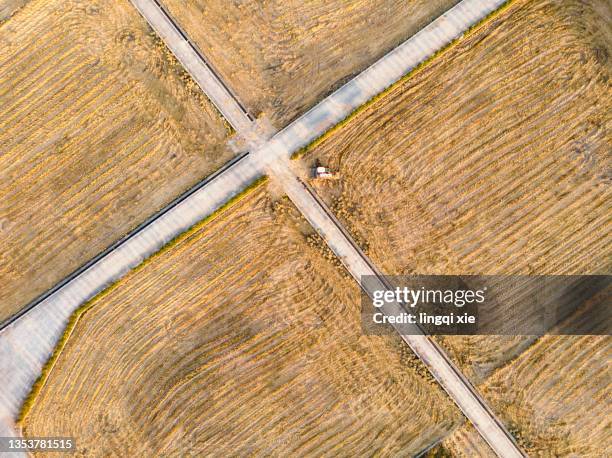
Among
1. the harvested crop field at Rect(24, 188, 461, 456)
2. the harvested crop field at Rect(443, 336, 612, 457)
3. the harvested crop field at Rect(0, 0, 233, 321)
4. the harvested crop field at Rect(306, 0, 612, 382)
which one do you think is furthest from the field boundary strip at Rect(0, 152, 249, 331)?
the harvested crop field at Rect(443, 336, 612, 457)

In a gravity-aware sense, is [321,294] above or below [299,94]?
below

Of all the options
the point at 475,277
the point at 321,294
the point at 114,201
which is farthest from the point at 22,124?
the point at 475,277

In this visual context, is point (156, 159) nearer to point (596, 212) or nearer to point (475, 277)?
point (475, 277)

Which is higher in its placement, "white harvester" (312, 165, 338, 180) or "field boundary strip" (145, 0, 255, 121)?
"field boundary strip" (145, 0, 255, 121)

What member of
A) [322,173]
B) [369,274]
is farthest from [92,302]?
[369,274]

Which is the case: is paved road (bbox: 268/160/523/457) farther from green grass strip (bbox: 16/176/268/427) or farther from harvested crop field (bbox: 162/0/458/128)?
harvested crop field (bbox: 162/0/458/128)

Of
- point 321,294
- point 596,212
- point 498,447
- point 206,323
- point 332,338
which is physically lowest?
point 498,447
